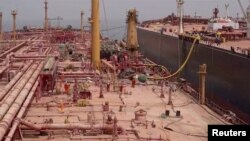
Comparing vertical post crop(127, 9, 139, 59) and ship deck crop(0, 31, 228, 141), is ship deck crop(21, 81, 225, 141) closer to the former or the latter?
ship deck crop(0, 31, 228, 141)

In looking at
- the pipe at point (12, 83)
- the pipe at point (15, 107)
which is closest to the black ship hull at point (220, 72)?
the pipe at point (15, 107)

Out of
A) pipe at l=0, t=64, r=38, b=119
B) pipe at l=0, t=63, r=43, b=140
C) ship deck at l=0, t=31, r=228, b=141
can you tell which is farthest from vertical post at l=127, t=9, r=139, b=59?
pipe at l=0, t=63, r=43, b=140

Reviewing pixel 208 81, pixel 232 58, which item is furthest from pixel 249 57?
pixel 208 81

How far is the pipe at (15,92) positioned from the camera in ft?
58.9

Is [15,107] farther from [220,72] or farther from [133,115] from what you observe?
[220,72]

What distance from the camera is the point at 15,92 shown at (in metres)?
21.5

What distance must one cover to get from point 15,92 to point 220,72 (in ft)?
52.3

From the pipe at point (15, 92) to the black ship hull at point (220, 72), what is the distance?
1284cm

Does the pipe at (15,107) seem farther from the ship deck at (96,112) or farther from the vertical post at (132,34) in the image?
the vertical post at (132,34)

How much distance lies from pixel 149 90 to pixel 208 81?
633 cm

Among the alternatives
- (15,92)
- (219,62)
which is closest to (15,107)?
(15,92)

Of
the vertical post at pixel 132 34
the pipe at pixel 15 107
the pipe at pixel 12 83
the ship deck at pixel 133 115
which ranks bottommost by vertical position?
the ship deck at pixel 133 115

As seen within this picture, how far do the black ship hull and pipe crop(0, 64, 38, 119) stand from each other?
Result: 12843mm

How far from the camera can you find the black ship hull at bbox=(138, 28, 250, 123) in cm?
2753
